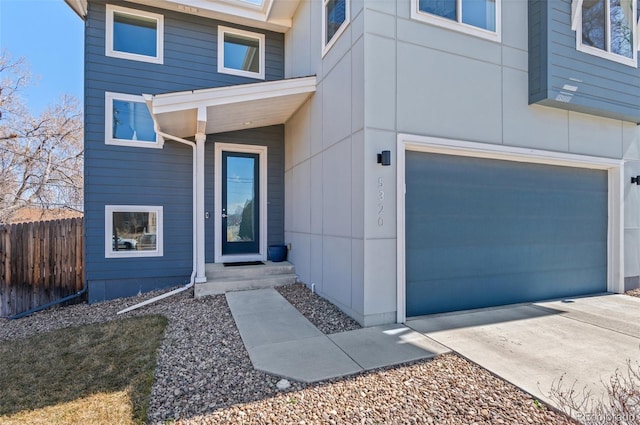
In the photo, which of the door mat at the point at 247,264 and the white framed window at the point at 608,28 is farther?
the door mat at the point at 247,264

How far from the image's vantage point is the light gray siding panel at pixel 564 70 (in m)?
5.17

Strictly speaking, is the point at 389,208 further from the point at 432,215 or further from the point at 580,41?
the point at 580,41

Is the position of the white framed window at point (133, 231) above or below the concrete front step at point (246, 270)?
above

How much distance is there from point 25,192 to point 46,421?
50.1 ft

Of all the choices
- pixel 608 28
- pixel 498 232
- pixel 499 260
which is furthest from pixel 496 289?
pixel 608 28

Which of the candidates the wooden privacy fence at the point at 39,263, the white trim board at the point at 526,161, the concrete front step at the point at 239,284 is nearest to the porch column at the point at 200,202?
the concrete front step at the point at 239,284

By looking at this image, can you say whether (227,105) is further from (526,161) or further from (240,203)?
(526,161)

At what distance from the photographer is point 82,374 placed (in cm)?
322

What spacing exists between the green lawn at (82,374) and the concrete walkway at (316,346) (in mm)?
1057

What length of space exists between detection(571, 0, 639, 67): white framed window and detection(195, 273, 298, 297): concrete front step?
6601mm

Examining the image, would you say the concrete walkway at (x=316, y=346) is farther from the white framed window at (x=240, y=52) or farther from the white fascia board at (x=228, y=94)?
the white framed window at (x=240, y=52)

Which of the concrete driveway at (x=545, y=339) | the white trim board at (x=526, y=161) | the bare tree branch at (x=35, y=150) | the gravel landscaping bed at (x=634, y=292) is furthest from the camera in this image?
the bare tree branch at (x=35, y=150)

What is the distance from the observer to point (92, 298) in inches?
251

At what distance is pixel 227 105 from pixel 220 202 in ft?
7.81
